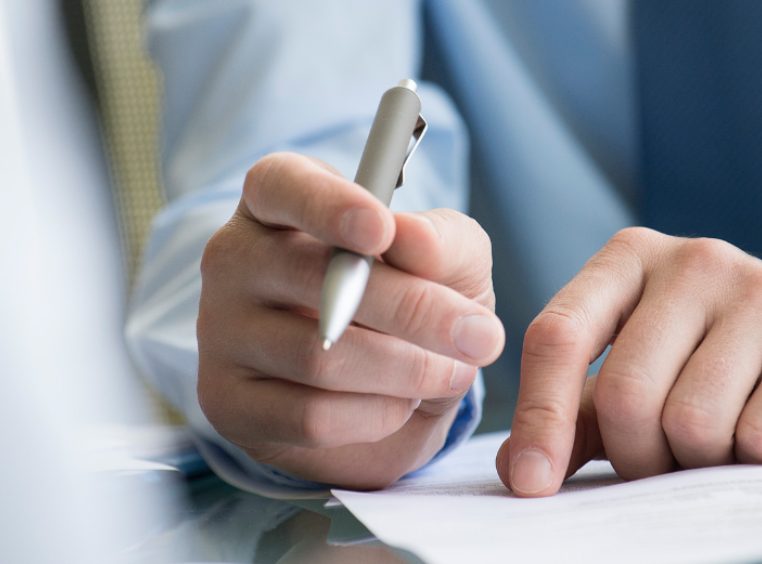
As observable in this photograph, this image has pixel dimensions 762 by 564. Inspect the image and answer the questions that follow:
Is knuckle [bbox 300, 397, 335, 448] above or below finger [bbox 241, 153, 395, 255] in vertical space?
below

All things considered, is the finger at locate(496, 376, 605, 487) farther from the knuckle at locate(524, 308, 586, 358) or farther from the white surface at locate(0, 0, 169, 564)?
the white surface at locate(0, 0, 169, 564)

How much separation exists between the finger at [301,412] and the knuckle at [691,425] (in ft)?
0.29

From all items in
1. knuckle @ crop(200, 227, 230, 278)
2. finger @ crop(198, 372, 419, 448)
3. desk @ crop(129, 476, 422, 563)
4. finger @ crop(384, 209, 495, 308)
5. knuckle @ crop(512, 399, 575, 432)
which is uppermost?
finger @ crop(384, 209, 495, 308)

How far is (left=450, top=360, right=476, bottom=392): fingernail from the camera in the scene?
Result: 0.29 metres

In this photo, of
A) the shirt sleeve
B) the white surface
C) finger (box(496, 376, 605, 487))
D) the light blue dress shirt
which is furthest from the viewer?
the light blue dress shirt

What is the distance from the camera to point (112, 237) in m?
1.29

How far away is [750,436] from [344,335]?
0.14 metres

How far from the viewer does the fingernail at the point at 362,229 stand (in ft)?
0.77

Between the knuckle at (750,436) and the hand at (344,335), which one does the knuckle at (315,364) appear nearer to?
the hand at (344,335)

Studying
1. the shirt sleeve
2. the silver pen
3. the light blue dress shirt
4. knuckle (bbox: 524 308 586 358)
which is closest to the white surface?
the silver pen

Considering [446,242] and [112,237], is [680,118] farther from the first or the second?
[112,237]

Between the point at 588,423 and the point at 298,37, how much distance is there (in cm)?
50

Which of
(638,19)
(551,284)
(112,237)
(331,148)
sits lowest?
(112,237)

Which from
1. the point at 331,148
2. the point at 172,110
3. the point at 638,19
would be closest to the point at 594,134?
the point at 638,19
